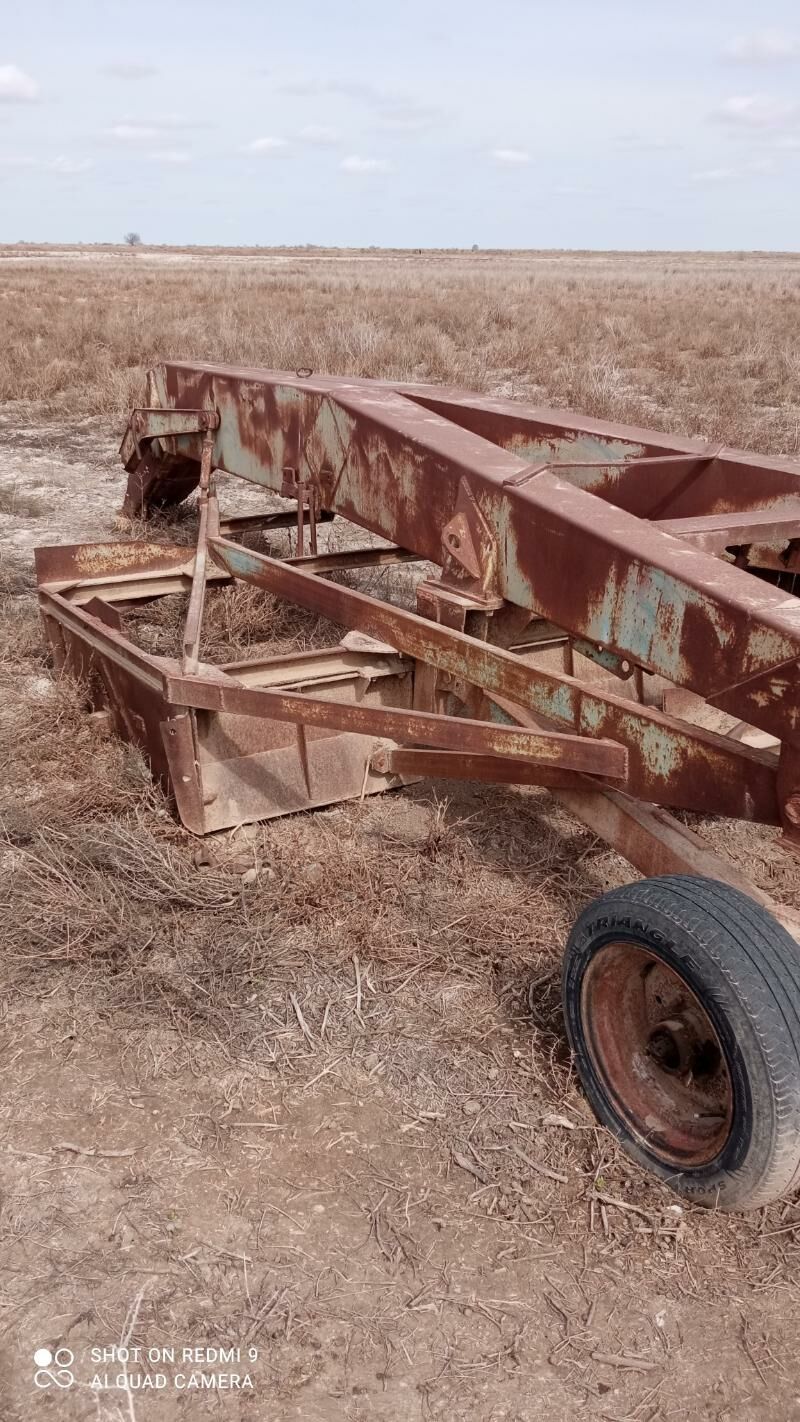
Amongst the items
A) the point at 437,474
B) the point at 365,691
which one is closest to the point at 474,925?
the point at 365,691

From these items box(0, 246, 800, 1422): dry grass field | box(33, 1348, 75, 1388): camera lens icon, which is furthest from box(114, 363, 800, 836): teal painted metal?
box(33, 1348, 75, 1388): camera lens icon

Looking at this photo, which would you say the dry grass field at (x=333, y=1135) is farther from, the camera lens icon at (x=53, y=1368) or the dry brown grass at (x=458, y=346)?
the dry brown grass at (x=458, y=346)

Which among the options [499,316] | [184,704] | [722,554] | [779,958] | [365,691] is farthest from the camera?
[499,316]

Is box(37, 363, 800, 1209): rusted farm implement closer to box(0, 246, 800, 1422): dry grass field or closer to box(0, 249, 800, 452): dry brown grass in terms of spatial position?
box(0, 246, 800, 1422): dry grass field

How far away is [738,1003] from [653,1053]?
496 millimetres

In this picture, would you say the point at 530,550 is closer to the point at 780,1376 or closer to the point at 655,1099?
the point at 655,1099

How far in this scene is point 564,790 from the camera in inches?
124

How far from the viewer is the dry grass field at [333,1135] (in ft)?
6.65

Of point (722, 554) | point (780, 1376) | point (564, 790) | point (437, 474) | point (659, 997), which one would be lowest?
point (780, 1376)

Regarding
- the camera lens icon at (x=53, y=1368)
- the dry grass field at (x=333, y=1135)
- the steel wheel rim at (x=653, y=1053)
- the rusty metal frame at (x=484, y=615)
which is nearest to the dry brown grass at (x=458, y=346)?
the rusty metal frame at (x=484, y=615)

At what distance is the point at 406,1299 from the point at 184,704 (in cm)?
186

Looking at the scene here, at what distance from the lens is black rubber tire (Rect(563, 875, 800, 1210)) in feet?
6.83

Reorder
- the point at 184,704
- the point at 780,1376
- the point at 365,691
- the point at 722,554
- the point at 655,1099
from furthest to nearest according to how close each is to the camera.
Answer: the point at 365,691
the point at 722,554
the point at 184,704
the point at 655,1099
the point at 780,1376

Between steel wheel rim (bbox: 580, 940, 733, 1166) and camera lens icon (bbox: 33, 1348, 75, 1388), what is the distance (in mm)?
1306
